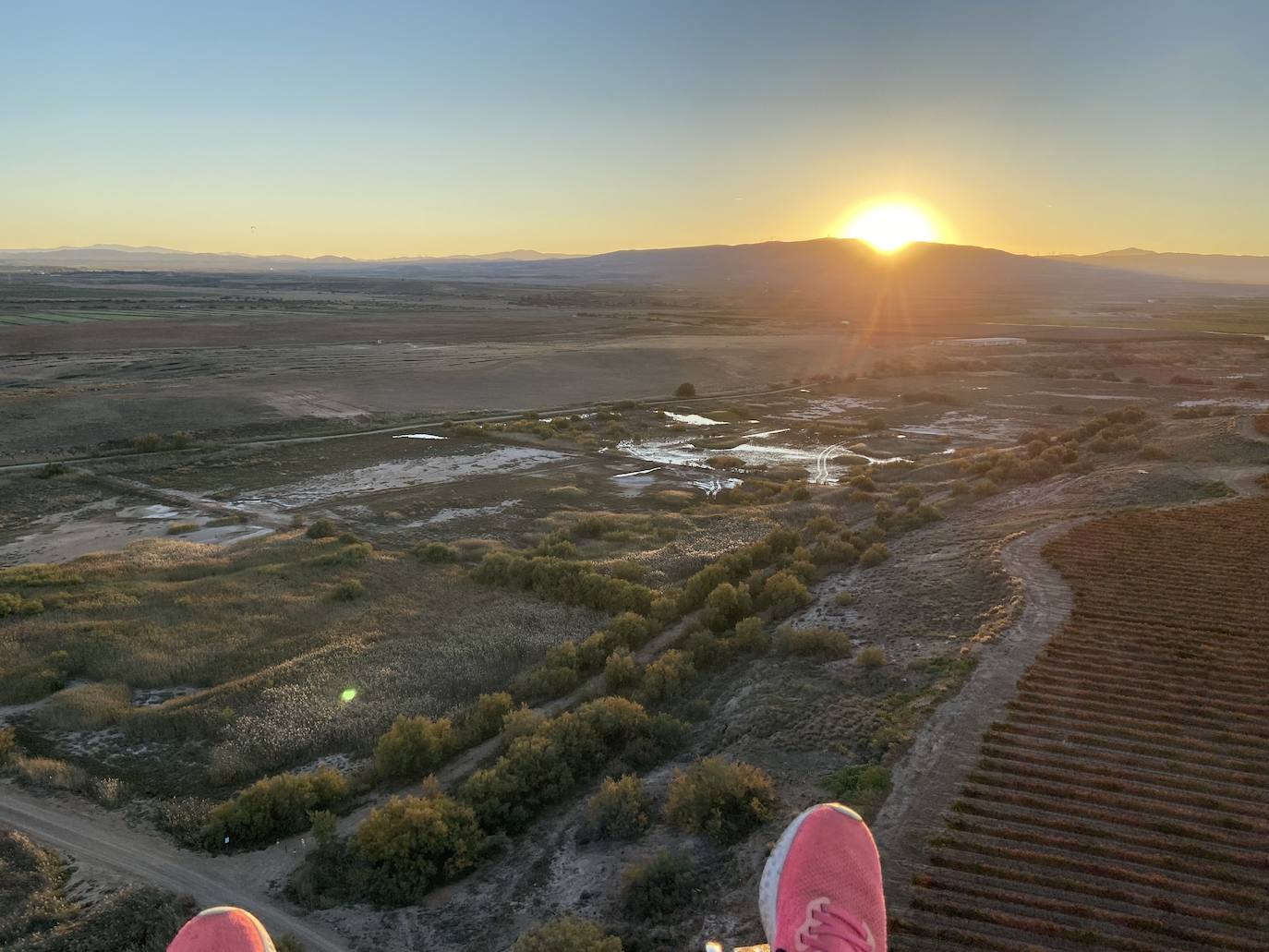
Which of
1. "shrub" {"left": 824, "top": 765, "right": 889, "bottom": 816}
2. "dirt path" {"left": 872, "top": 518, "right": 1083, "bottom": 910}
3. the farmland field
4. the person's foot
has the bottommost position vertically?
"shrub" {"left": 824, "top": 765, "right": 889, "bottom": 816}

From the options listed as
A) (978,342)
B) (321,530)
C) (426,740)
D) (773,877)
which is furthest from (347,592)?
(978,342)

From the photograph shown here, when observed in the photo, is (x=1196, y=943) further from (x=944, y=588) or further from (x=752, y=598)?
(x=752, y=598)

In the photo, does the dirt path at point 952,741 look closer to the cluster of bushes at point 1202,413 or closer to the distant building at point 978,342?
the cluster of bushes at point 1202,413

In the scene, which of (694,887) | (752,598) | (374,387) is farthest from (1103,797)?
(374,387)

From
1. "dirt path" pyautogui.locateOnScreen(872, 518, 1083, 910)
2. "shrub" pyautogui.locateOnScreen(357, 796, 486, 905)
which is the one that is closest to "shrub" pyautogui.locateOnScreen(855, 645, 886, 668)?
"dirt path" pyautogui.locateOnScreen(872, 518, 1083, 910)

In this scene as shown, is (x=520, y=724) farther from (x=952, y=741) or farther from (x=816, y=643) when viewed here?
(x=952, y=741)

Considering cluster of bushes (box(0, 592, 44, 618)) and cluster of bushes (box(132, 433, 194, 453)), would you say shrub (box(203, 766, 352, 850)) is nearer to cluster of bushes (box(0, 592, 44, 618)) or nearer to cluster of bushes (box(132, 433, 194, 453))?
cluster of bushes (box(0, 592, 44, 618))

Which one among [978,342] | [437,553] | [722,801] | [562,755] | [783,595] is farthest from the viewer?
[978,342]
